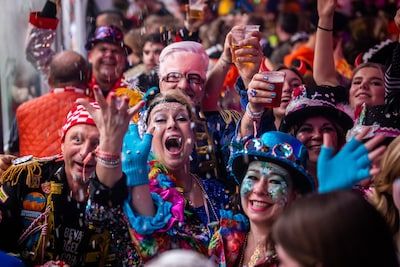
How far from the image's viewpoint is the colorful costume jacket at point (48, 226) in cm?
473

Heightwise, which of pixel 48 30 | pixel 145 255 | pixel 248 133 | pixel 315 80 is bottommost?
pixel 145 255

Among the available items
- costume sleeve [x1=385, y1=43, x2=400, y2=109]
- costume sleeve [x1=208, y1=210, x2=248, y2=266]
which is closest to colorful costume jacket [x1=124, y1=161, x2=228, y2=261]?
costume sleeve [x1=208, y1=210, x2=248, y2=266]

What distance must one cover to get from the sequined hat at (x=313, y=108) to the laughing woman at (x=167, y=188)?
679 mm

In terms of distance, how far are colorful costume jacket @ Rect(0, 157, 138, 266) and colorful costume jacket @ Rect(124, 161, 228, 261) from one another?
18cm

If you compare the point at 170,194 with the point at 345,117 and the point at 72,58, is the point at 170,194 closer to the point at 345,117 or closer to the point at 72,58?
the point at 345,117

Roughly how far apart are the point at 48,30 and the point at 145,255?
130 inches

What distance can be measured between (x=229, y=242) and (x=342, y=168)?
91cm

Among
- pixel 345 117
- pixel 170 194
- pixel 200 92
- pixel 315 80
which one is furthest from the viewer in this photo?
pixel 315 80

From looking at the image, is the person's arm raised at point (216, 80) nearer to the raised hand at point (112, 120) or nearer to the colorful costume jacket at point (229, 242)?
the colorful costume jacket at point (229, 242)

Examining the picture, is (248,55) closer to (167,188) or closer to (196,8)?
(167,188)

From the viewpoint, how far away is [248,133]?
211 inches

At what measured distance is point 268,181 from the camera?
4641 millimetres

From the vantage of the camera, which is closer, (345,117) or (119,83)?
(345,117)

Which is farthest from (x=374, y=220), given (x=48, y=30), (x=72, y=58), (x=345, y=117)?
(x=48, y=30)
